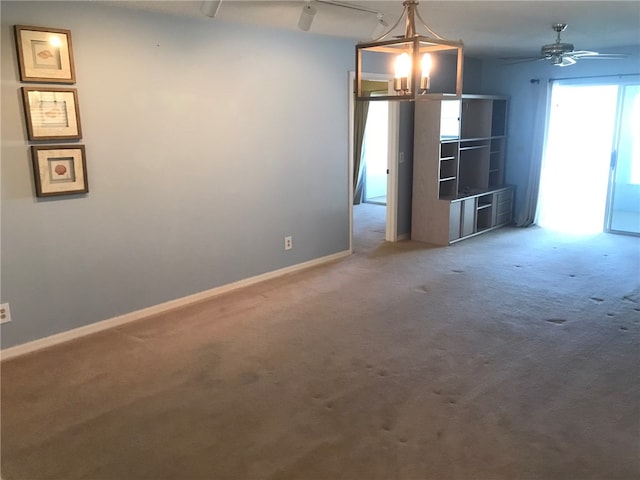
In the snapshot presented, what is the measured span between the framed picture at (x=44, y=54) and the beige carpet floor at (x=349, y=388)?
1.86 metres

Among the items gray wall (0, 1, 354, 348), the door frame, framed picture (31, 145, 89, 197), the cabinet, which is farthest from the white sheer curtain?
framed picture (31, 145, 89, 197)

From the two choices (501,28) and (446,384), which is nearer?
(446,384)

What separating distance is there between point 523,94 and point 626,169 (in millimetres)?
1699

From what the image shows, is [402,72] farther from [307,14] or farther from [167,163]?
[167,163]

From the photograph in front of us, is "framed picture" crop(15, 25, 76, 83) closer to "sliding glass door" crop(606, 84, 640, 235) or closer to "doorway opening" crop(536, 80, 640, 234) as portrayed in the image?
"doorway opening" crop(536, 80, 640, 234)

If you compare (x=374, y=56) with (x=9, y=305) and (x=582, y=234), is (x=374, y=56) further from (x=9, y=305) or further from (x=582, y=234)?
(x=9, y=305)

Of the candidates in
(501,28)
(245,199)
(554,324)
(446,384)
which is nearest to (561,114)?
(501,28)

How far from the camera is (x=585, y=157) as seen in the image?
750 cm

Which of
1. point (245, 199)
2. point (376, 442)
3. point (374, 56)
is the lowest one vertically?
point (376, 442)

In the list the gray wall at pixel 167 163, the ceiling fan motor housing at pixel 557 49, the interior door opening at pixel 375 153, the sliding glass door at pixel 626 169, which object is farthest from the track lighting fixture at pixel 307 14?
the interior door opening at pixel 375 153

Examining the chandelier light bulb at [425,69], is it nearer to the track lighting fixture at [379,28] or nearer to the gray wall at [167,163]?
the track lighting fixture at [379,28]

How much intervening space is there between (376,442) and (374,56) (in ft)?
14.5

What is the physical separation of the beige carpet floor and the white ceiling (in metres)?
2.30

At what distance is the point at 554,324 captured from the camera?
396cm
